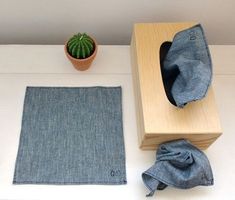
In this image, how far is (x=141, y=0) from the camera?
79cm

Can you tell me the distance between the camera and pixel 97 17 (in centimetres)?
82

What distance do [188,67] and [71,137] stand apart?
0.29 m

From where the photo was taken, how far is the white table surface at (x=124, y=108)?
25.5 inches

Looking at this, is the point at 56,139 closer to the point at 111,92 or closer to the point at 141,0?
the point at 111,92

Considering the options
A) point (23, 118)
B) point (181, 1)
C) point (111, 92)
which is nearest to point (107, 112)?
point (111, 92)

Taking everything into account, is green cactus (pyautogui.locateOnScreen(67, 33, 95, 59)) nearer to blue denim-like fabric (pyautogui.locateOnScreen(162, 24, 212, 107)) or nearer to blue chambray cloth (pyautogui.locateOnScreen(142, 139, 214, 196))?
blue denim-like fabric (pyautogui.locateOnScreen(162, 24, 212, 107))

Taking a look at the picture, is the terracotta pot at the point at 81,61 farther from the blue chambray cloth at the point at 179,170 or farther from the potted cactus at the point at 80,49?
the blue chambray cloth at the point at 179,170

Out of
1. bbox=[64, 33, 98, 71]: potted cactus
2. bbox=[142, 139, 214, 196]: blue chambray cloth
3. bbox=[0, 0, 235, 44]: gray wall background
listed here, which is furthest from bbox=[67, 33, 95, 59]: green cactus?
bbox=[142, 139, 214, 196]: blue chambray cloth

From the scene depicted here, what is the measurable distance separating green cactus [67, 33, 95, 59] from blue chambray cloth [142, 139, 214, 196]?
0.93 feet

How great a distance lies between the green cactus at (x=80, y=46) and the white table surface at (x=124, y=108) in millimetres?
64

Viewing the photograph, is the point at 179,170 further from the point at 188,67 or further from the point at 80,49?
the point at 80,49

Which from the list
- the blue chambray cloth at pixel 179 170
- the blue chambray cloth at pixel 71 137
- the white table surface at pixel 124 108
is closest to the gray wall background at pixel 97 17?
the white table surface at pixel 124 108

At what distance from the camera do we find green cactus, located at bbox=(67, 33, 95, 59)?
72 centimetres

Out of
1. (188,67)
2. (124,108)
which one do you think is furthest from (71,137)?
(188,67)
